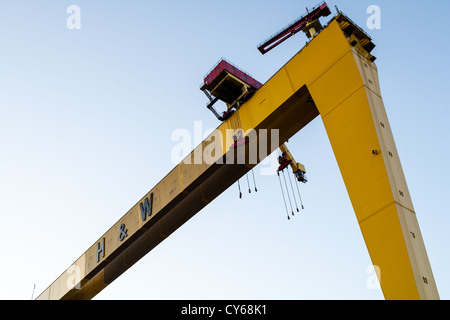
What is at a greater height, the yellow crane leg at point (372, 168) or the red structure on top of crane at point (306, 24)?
the red structure on top of crane at point (306, 24)

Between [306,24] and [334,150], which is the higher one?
[306,24]

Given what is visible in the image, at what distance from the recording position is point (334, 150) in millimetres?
12383

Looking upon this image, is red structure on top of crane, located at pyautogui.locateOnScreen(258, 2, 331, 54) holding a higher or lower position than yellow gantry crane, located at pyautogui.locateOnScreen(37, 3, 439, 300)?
higher

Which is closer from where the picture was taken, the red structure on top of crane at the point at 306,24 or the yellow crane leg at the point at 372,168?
the yellow crane leg at the point at 372,168

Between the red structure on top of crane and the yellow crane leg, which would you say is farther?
the red structure on top of crane

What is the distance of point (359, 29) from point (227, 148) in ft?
17.8

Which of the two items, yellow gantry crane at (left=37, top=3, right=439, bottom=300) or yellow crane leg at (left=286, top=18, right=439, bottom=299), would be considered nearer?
yellow crane leg at (left=286, top=18, right=439, bottom=299)

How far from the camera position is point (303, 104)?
14281 millimetres

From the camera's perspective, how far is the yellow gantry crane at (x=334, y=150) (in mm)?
10492

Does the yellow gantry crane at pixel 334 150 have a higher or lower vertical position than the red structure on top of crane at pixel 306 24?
lower

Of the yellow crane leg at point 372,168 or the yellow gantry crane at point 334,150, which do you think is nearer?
the yellow crane leg at point 372,168

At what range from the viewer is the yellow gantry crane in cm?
1049

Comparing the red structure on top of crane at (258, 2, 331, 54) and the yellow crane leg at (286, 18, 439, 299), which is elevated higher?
the red structure on top of crane at (258, 2, 331, 54)
